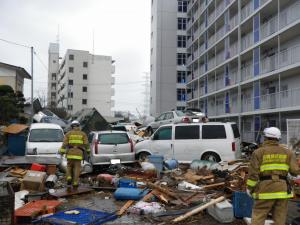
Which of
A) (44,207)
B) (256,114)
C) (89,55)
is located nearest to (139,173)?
(44,207)

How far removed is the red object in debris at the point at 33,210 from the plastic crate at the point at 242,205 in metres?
3.81

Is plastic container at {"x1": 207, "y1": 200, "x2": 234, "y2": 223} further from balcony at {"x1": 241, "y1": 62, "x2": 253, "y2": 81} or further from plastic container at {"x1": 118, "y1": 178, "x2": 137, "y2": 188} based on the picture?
balcony at {"x1": 241, "y1": 62, "x2": 253, "y2": 81}

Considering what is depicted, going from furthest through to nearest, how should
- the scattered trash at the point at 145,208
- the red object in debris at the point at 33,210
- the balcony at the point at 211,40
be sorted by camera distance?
the balcony at the point at 211,40 < the scattered trash at the point at 145,208 < the red object in debris at the point at 33,210

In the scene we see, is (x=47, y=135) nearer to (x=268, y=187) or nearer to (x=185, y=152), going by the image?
(x=185, y=152)

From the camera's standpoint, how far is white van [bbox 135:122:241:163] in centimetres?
1677

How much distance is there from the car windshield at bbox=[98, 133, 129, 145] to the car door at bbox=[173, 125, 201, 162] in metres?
2.43

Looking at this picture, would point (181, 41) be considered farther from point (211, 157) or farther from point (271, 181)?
point (271, 181)

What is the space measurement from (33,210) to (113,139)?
7455 mm

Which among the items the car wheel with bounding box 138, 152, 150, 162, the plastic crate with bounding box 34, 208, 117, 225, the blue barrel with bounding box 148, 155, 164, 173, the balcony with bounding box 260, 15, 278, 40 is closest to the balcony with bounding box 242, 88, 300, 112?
the balcony with bounding box 260, 15, 278, 40

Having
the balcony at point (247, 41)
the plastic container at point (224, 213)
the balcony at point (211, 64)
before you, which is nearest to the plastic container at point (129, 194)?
the plastic container at point (224, 213)

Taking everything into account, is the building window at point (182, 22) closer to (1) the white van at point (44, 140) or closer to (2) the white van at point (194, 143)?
(2) the white van at point (194, 143)

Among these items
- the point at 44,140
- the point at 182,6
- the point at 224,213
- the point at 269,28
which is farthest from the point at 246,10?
the point at 182,6

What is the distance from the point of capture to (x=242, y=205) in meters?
8.67

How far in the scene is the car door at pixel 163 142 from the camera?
17.4 meters
